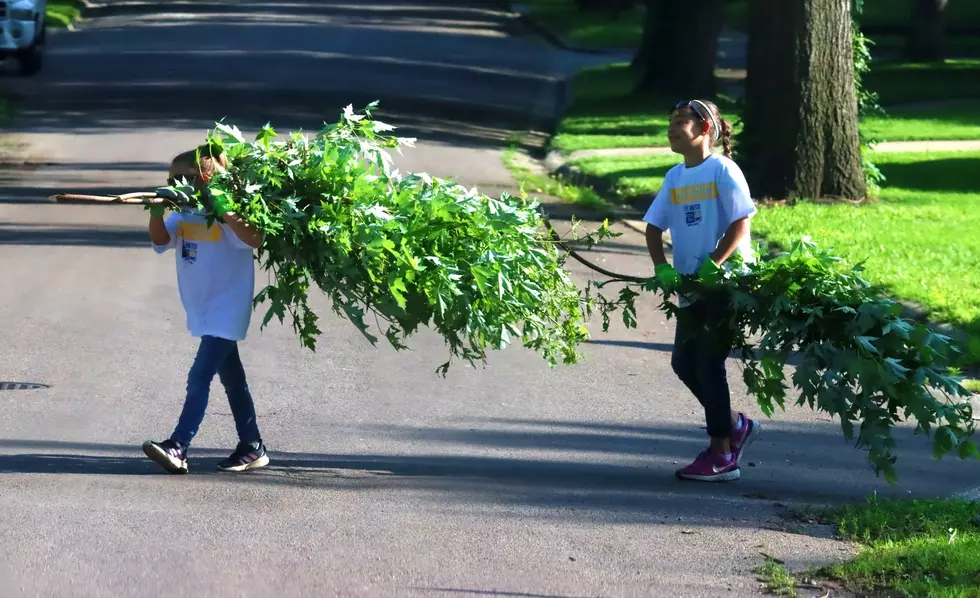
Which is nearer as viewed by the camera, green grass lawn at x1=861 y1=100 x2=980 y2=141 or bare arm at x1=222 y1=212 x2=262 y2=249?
bare arm at x1=222 y1=212 x2=262 y2=249

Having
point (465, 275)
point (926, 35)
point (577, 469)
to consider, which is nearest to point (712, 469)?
point (577, 469)

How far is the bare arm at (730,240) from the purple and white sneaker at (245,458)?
2147 mm

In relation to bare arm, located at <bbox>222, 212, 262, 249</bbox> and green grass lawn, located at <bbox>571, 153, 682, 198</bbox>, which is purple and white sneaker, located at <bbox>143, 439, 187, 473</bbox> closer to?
bare arm, located at <bbox>222, 212, 262, 249</bbox>

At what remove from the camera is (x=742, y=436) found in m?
6.54

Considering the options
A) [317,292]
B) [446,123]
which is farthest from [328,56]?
[317,292]

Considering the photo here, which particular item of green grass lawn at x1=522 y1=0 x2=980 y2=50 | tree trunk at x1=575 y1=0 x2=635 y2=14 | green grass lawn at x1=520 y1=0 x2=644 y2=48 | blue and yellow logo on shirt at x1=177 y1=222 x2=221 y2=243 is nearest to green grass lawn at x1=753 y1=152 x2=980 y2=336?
blue and yellow logo on shirt at x1=177 y1=222 x2=221 y2=243

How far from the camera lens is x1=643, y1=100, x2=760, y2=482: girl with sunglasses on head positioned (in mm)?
6113

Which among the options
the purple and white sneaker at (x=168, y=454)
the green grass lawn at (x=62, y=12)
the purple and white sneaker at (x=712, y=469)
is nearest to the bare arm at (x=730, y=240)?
the purple and white sneaker at (x=712, y=469)

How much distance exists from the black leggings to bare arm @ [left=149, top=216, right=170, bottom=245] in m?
2.19

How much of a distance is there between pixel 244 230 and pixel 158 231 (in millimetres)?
425

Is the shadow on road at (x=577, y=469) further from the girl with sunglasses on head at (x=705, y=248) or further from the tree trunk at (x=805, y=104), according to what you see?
the tree trunk at (x=805, y=104)

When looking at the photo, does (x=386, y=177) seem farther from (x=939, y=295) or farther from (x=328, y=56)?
(x=328, y=56)

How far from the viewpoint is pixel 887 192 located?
16078 mm

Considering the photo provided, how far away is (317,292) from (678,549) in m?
5.91
